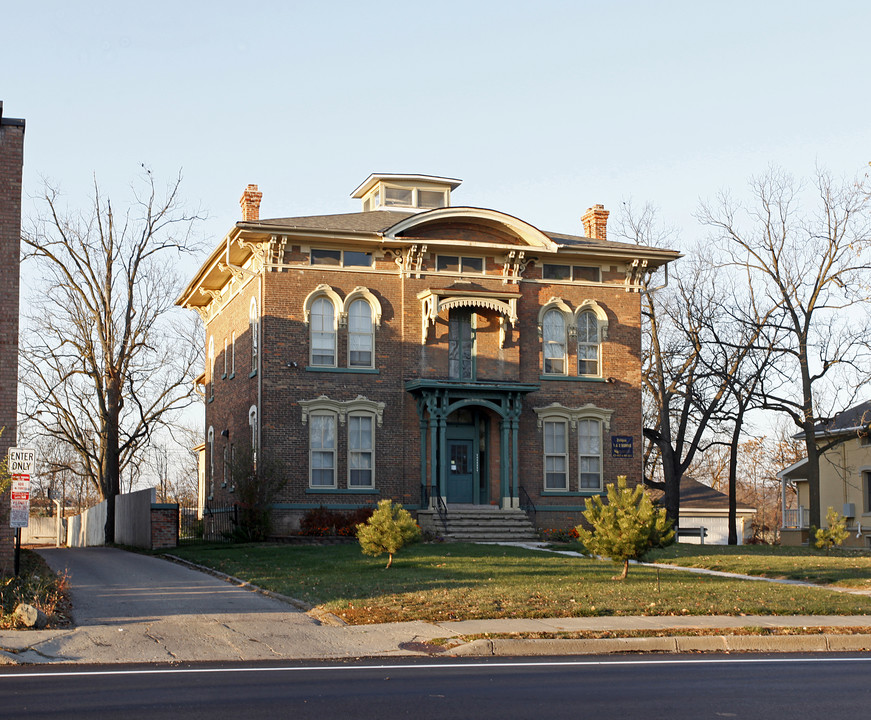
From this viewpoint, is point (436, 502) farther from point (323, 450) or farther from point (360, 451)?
point (323, 450)

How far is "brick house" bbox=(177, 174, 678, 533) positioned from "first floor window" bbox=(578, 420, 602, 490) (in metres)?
0.04

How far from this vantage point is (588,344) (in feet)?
111

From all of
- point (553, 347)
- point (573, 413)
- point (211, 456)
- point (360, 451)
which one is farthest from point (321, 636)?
point (211, 456)

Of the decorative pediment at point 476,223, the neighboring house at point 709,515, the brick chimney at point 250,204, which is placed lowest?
the neighboring house at point 709,515

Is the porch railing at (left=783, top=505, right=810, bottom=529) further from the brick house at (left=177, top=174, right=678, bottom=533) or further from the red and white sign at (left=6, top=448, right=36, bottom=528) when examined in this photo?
the red and white sign at (left=6, top=448, right=36, bottom=528)

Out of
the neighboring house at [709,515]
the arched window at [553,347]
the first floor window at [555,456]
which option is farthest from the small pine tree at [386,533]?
the neighboring house at [709,515]

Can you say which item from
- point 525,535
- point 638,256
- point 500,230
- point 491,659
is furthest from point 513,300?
point 491,659

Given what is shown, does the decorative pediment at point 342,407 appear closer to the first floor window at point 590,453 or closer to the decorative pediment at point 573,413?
the decorative pediment at point 573,413

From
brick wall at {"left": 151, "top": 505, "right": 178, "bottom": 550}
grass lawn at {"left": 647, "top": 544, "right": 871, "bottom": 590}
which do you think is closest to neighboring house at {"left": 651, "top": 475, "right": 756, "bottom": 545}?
grass lawn at {"left": 647, "top": 544, "right": 871, "bottom": 590}

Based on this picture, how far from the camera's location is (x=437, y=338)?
32.2 meters

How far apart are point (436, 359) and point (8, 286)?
15.9 meters

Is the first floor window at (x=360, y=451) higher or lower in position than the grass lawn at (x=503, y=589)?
higher

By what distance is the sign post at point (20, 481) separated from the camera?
1588 cm

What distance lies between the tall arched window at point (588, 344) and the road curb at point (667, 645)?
65.5 ft
